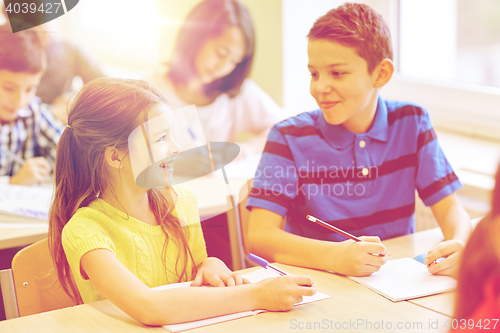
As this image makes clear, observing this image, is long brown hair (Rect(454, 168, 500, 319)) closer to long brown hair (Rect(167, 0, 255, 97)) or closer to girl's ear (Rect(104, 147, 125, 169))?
girl's ear (Rect(104, 147, 125, 169))

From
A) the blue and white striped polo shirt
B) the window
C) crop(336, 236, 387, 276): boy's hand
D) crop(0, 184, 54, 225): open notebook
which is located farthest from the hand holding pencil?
the window

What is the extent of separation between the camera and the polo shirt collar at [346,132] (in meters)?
1.19

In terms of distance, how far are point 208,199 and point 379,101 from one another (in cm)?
52

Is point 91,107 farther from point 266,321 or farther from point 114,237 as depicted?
point 266,321

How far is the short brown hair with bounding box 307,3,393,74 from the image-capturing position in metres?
1.10

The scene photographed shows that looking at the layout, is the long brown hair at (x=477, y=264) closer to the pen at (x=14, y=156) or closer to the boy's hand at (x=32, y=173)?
the boy's hand at (x=32, y=173)

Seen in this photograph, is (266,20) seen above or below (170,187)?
above

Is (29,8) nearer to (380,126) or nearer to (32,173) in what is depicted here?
(32,173)

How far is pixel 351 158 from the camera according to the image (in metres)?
1.18

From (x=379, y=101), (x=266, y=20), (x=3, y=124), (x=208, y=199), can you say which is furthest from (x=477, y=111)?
(x=3, y=124)

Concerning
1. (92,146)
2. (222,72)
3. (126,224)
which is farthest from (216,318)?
(222,72)

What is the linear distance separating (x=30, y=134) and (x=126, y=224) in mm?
1258

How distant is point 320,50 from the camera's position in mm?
1108

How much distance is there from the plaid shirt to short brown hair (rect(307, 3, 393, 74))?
1.13m
